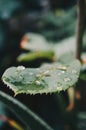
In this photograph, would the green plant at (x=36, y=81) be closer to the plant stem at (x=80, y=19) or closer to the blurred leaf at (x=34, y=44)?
the plant stem at (x=80, y=19)

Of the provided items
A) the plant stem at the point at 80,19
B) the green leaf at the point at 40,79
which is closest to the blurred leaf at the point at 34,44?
the plant stem at the point at 80,19

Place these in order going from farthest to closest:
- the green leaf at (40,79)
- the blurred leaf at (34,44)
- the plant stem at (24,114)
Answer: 1. the blurred leaf at (34,44)
2. the plant stem at (24,114)
3. the green leaf at (40,79)

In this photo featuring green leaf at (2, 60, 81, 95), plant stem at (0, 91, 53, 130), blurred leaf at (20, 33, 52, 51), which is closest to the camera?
green leaf at (2, 60, 81, 95)

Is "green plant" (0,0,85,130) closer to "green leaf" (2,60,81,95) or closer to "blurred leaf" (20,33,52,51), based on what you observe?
"green leaf" (2,60,81,95)

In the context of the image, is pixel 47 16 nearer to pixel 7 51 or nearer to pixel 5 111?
pixel 7 51

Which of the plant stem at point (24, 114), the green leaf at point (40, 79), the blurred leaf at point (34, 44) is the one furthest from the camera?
the blurred leaf at point (34, 44)

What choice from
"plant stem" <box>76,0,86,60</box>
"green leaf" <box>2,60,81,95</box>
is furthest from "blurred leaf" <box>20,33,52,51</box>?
"green leaf" <box>2,60,81,95</box>

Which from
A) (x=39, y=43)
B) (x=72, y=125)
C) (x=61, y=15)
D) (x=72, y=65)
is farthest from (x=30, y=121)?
(x=61, y=15)

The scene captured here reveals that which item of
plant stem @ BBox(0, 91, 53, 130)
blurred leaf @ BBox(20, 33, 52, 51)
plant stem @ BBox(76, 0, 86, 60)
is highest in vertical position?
plant stem @ BBox(76, 0, 86, 60)
